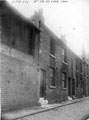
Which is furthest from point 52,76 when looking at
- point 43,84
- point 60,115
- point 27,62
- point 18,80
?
point 60,115

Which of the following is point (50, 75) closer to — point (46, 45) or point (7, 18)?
point (46, 45)

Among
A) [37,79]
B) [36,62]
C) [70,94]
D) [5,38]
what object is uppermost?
[5,38]

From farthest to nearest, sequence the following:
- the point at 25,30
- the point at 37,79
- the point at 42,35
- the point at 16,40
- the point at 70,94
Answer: the point at 70,94
the point at 42,35
the point at 37,79
the point at 25,30
the point at 16,40

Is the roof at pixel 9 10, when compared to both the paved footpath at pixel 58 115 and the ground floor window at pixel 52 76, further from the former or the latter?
the ground floor window at pixel 52 76

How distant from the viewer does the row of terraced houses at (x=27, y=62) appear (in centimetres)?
1057

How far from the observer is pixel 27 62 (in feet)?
42.0

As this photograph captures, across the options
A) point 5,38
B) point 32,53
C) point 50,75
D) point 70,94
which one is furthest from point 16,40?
point 70,94

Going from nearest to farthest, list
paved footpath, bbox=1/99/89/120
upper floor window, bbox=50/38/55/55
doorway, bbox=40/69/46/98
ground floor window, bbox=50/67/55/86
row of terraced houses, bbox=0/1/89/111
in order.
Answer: paved footpath, bbox=1/99/89/120 < row of terraced houses, bbox=0/1/89/111 < doorway, bbox=40/69/46/98 < ground floor window, bbox=50/67/55/86 < upper floor window, bbox=50/38/55/55

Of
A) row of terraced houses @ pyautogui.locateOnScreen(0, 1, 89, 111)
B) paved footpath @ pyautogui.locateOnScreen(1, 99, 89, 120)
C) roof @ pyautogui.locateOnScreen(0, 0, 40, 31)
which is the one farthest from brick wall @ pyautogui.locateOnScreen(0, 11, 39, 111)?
paved footpath @ pyautogui.locateOnScreen(1, 99, 89, 120)

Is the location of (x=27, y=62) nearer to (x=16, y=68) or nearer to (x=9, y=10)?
(x=16, y=68)

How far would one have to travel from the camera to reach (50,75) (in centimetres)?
1738

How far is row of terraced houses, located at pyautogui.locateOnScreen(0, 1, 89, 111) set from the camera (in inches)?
416

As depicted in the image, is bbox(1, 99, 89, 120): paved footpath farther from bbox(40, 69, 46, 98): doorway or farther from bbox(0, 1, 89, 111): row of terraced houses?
bbox(40, 69, 46, 98): doorway

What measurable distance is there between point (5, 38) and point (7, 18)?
1.13 meters
